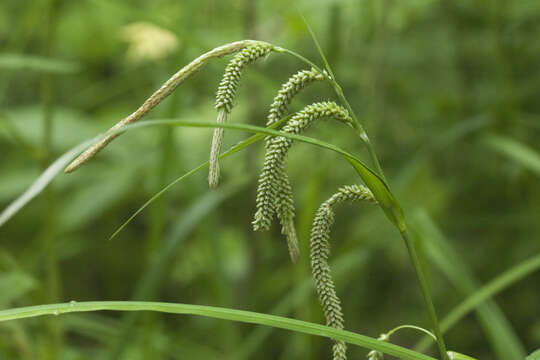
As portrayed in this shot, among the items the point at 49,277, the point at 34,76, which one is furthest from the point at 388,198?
the point at 34,76

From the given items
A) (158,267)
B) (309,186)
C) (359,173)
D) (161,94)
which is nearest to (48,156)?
(158,267)

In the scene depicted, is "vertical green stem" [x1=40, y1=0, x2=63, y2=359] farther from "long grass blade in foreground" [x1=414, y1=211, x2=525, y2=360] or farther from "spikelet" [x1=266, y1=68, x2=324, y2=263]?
"spikelet" [x1=266, y1=68, x2=324, y2=263]

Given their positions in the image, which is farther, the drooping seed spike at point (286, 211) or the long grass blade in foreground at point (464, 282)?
the long grass blade in foreground at point (464, 282)

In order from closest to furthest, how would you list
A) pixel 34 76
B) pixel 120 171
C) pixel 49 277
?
pixel 49 277 → pixel 120 171 → pixel 34 76

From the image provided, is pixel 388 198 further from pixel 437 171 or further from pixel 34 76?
pixel 34 76

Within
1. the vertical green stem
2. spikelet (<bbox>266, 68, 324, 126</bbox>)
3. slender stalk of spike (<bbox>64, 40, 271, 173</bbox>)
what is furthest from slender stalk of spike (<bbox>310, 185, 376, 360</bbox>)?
the vertical green stem

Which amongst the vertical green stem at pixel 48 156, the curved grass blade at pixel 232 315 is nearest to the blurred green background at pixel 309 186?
the vertical green stem at pixel 48 156

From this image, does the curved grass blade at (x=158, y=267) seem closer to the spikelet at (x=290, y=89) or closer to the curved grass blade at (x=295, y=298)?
the curved grass blade at (x=295, y=298)

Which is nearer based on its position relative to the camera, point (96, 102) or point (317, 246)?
point (317, 246)

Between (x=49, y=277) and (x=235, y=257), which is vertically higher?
(x=49, y=277)
